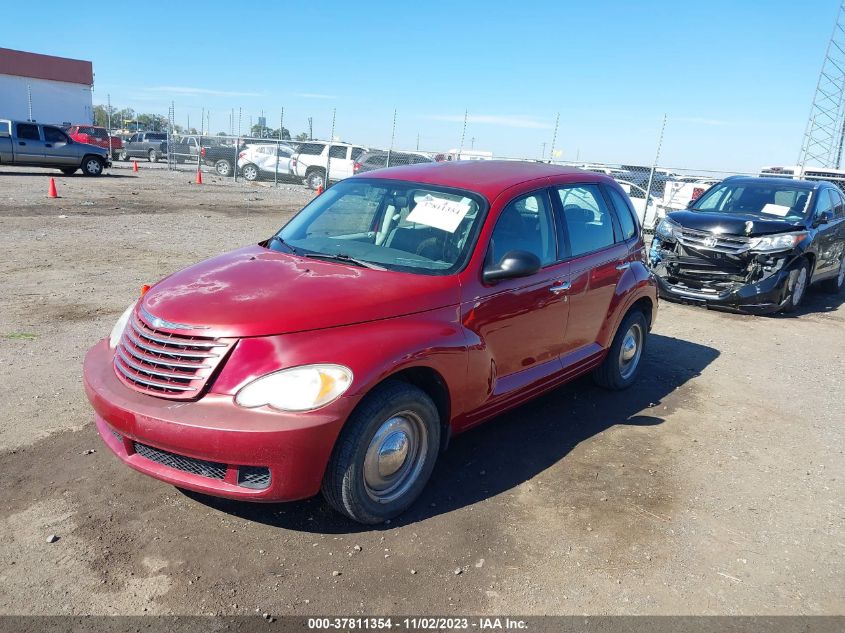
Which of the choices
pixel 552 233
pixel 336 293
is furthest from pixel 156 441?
pixel 552 233

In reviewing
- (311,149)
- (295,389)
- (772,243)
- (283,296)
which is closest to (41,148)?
(311,149)

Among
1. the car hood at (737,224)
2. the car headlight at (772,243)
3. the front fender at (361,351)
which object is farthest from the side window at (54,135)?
the front fender at (361,351)

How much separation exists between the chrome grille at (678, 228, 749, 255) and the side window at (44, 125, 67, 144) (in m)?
22.2

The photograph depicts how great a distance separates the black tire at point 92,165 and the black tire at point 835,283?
2323 cm

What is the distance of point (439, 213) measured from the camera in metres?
4.18

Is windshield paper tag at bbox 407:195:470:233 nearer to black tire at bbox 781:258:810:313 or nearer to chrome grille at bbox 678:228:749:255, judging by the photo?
chrome grille at bbox 678:228:749:255

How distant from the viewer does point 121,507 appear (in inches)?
138

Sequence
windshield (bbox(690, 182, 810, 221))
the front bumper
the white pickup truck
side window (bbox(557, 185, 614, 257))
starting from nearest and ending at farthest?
the front bumper, side window (bbox(557, 185, 614, 257)), windshield (bbox(690, 182, 810, 221)), the white pickup truck

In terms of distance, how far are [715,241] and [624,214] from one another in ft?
13.0

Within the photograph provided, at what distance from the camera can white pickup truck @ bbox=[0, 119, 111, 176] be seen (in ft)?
74.5

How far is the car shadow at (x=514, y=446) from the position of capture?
355 cm

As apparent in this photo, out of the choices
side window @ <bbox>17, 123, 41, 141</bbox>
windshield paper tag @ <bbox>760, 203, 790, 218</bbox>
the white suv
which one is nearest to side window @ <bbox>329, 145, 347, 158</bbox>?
the white suv

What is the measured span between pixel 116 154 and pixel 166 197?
19.4 m

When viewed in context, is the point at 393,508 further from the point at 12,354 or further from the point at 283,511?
the point at 12,354
